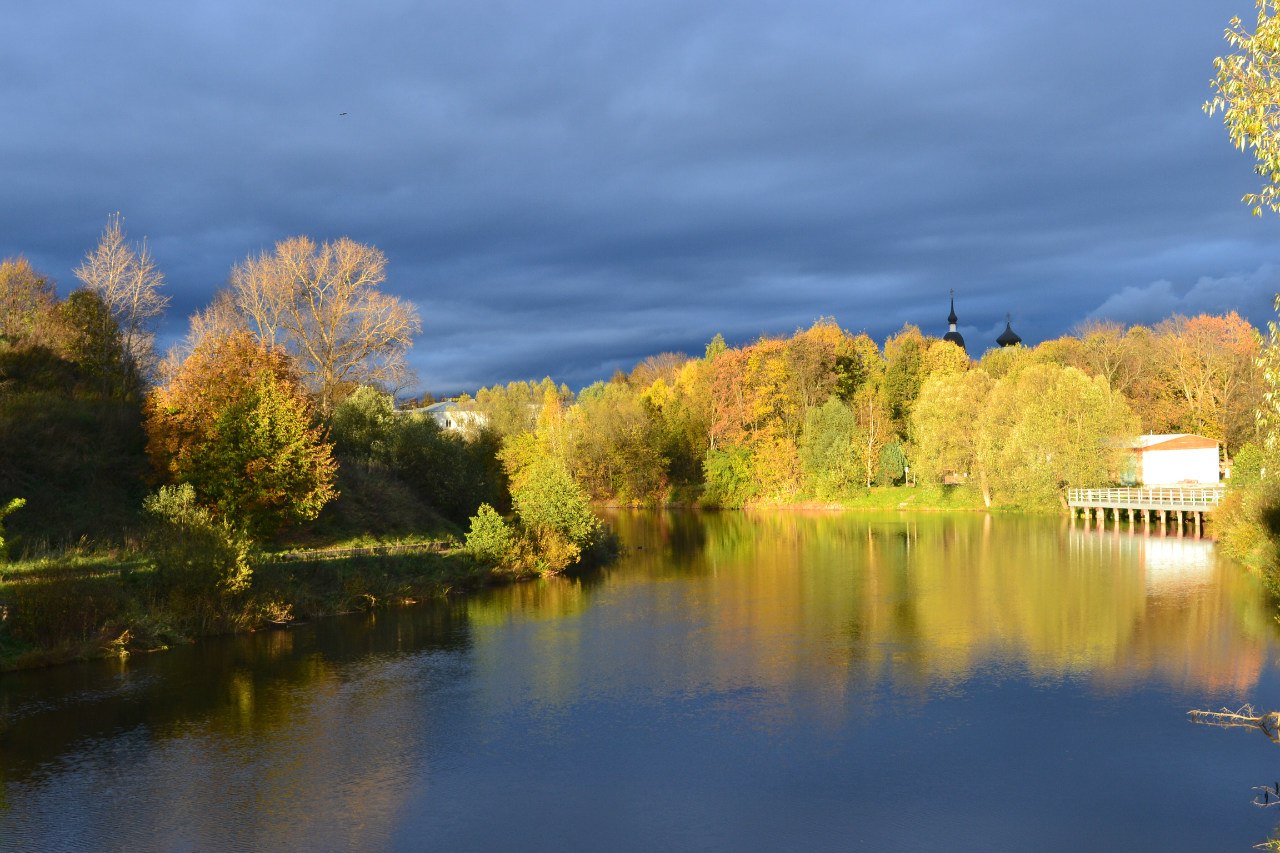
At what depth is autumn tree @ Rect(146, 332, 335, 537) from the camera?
28922 mm

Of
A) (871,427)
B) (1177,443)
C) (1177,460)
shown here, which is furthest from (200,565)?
(871,427)

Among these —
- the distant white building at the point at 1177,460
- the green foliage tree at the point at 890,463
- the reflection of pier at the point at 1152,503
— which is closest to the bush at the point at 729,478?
the green foliage tree at the point at 890,463

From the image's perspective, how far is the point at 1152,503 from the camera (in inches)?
2093

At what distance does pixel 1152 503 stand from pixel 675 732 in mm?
46056

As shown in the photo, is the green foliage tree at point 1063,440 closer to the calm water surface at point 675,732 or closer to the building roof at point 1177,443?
the building roof at point 1177,443

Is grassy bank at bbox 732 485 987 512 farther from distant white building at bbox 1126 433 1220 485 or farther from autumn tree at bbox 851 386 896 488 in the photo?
distant white building at bbox 1126 433 1220 485

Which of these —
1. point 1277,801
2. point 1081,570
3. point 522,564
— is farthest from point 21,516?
point 1081,570

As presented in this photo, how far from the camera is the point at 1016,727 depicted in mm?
16094

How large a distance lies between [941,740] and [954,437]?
5494cm

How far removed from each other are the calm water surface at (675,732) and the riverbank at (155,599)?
0.73 metres

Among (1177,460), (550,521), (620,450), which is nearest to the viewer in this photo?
(550,521)

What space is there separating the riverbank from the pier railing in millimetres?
39006

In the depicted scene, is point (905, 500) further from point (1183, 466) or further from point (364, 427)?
point (364, 427)

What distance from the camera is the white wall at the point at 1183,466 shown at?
60.7m
